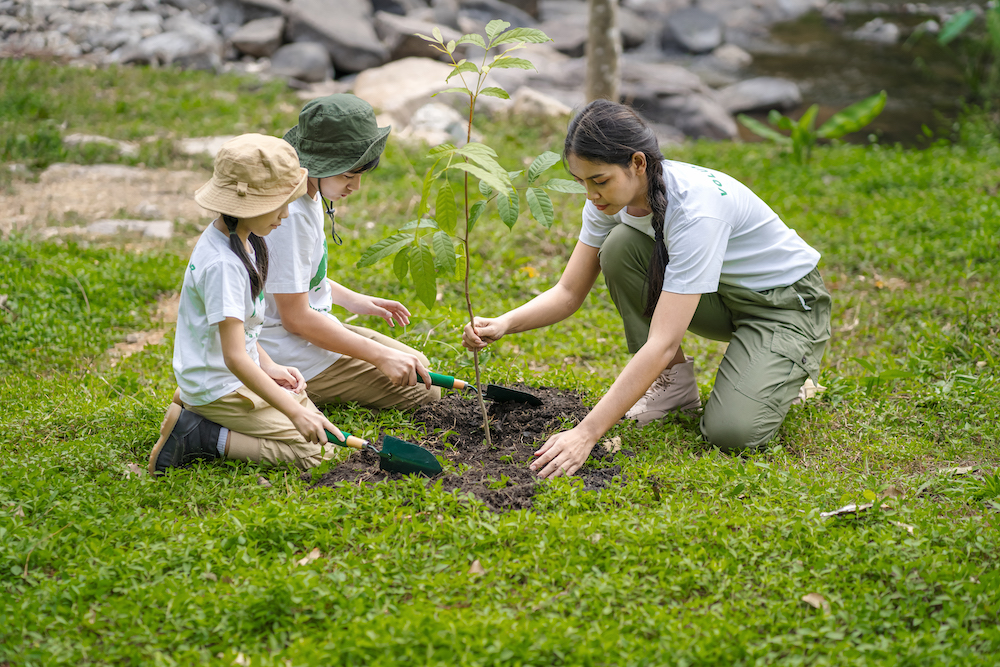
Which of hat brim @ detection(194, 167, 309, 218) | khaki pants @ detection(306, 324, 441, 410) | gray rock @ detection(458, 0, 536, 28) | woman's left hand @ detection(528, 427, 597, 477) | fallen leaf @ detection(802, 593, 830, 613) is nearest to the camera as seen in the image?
fallen leaf @ detection(802, 593, 830, 613)

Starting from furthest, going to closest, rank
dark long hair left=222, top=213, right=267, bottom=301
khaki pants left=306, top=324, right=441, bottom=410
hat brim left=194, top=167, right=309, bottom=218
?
khaki pants left=306, top=324, right=441, bottom=410 → dark long hair left=222, top=213, right=267, bottom=301 → hat brim left=194, top=167, right=309, bottom=218

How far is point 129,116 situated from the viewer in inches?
261

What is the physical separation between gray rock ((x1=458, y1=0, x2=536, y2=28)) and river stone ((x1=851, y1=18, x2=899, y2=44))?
5.59 meters

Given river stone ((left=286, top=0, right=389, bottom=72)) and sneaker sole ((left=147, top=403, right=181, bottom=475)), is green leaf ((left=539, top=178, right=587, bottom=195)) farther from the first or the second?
river stone ((left=286, top=0, right=389, bottom=72))

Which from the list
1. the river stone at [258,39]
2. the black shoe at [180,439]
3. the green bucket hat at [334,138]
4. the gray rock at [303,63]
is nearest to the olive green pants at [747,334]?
the green bucket hat at [334,138]

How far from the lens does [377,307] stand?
10.2ft

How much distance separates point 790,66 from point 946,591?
37.2 feet

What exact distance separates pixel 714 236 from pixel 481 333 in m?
0.85

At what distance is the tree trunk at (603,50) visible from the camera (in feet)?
21.0

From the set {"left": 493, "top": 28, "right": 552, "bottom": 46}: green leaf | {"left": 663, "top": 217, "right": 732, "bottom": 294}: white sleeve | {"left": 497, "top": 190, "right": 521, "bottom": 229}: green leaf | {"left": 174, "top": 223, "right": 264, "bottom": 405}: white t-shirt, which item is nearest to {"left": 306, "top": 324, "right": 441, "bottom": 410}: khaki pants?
{"left": 174, "top": 223, "right": 264, "bottom": 405}: white t-shirt

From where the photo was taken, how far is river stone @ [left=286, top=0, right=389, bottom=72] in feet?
30.5

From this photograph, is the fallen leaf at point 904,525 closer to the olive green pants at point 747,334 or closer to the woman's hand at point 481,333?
the olive green pants at point 747,334

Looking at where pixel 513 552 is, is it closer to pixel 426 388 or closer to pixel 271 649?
pixel 271 649

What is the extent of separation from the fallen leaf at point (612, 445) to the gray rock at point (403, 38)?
7.44 meters
